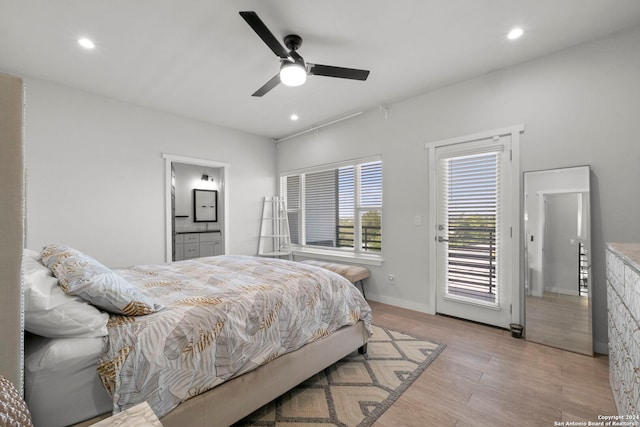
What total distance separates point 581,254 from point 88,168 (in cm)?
511

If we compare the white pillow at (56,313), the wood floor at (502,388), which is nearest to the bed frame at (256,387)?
the white pillow at (56,313)

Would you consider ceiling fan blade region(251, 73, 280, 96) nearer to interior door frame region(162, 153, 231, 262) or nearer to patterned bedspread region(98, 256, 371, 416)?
patterned bedspread region(98, 256, 371, 416)

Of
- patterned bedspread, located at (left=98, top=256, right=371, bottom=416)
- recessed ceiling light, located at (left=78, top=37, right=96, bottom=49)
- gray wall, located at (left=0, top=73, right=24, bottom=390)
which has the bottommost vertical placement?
patterned bedspread, located at (left=98, top=256, right=371, bottom=416)

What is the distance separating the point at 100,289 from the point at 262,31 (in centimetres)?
174

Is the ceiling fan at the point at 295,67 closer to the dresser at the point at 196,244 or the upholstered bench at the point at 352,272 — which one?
the upholstered bench at the point at 352,272

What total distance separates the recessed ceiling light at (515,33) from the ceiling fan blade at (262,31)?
1809 mm

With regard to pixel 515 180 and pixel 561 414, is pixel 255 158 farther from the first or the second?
pixel 561 414

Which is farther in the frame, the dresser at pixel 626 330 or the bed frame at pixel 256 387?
the bed frame at pixel 256 387

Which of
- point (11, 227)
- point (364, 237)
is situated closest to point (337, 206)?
point (364, 237)

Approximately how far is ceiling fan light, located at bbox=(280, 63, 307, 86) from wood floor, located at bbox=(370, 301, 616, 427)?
94.1 inches

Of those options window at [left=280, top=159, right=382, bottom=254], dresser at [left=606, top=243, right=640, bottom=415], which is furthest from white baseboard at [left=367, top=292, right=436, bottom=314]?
dresser at [left=606, top=243, right=640, bottom=415]

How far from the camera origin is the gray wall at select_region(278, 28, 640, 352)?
231cm

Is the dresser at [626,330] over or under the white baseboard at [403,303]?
over

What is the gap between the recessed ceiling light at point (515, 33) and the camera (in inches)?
88.2
